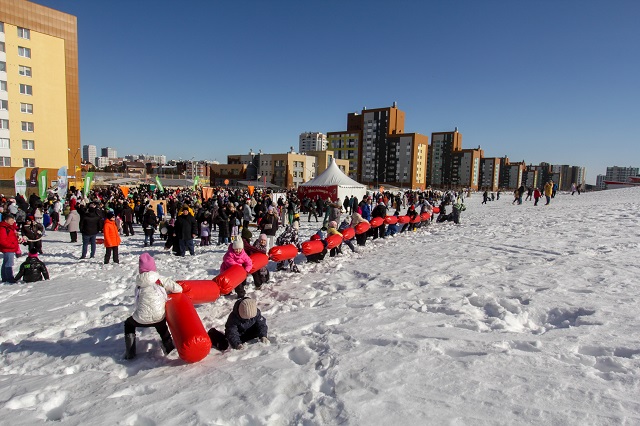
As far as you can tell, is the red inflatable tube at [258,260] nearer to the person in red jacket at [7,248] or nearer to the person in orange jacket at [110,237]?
the person in orange jacket at [110,237]

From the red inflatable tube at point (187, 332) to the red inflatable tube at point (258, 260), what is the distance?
2.46 metres

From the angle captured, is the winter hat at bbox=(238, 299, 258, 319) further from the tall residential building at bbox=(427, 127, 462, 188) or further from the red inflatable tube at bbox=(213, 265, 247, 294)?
the tall residential building at bbox=(427, 127, 462, 188)

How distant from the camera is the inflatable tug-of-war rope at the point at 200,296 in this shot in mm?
3727

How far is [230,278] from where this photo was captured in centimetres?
600

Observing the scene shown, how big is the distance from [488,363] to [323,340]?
1.73m

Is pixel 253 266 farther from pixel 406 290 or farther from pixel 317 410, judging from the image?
pixel 317 410

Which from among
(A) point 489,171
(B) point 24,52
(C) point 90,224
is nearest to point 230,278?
(C) point 90,224

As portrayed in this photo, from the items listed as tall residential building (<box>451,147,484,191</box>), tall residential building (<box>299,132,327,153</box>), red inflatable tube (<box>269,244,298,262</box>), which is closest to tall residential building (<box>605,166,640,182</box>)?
tall residential building (<box>451,147,484,191</box>)

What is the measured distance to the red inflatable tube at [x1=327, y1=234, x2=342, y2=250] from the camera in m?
8.99

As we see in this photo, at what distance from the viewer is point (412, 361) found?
3441 millimetres

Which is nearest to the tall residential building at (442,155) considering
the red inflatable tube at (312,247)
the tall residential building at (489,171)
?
the tall residential building at (489,171)

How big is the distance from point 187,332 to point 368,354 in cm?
192

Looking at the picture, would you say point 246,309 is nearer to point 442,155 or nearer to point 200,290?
point 200,290

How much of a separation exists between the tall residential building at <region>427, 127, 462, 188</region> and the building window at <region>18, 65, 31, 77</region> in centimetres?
9361
